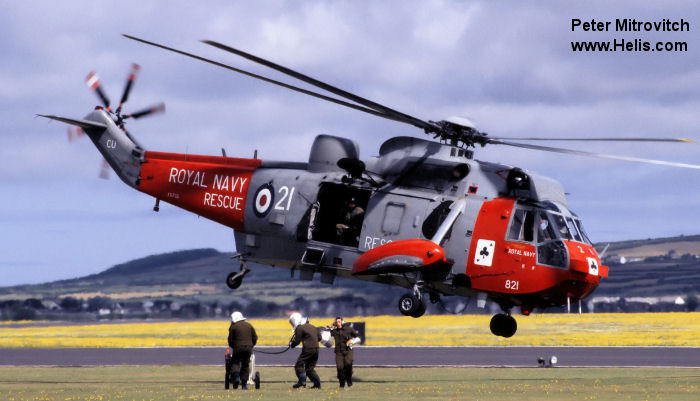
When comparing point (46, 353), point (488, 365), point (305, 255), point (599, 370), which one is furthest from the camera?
point (46, 353)

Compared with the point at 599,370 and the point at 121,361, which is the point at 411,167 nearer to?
the point at 599,370

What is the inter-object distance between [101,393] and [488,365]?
1911cm

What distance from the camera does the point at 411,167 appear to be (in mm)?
25000

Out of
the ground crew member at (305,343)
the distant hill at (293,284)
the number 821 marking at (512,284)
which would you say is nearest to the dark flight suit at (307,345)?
the ground crew member at (305,343)

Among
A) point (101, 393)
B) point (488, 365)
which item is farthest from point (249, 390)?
point (488, 365)

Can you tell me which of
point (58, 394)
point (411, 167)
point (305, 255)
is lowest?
point (58, 394)

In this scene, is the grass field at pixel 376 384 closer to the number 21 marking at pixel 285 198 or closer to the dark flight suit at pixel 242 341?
the dark flight suit at pixel 242 341

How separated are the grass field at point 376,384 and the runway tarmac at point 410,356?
367 cm

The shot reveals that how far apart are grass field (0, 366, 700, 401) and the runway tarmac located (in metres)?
3.67

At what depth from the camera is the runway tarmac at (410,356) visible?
44.2 m

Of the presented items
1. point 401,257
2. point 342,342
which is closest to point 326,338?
point 342,342

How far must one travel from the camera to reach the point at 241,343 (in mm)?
26828

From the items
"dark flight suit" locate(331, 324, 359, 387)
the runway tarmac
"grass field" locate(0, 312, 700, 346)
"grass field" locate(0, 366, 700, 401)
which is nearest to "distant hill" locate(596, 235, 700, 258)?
"grass field" locate(0, 312, 700, 346)

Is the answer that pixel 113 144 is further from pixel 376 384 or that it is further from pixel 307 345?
pixel 376 384
